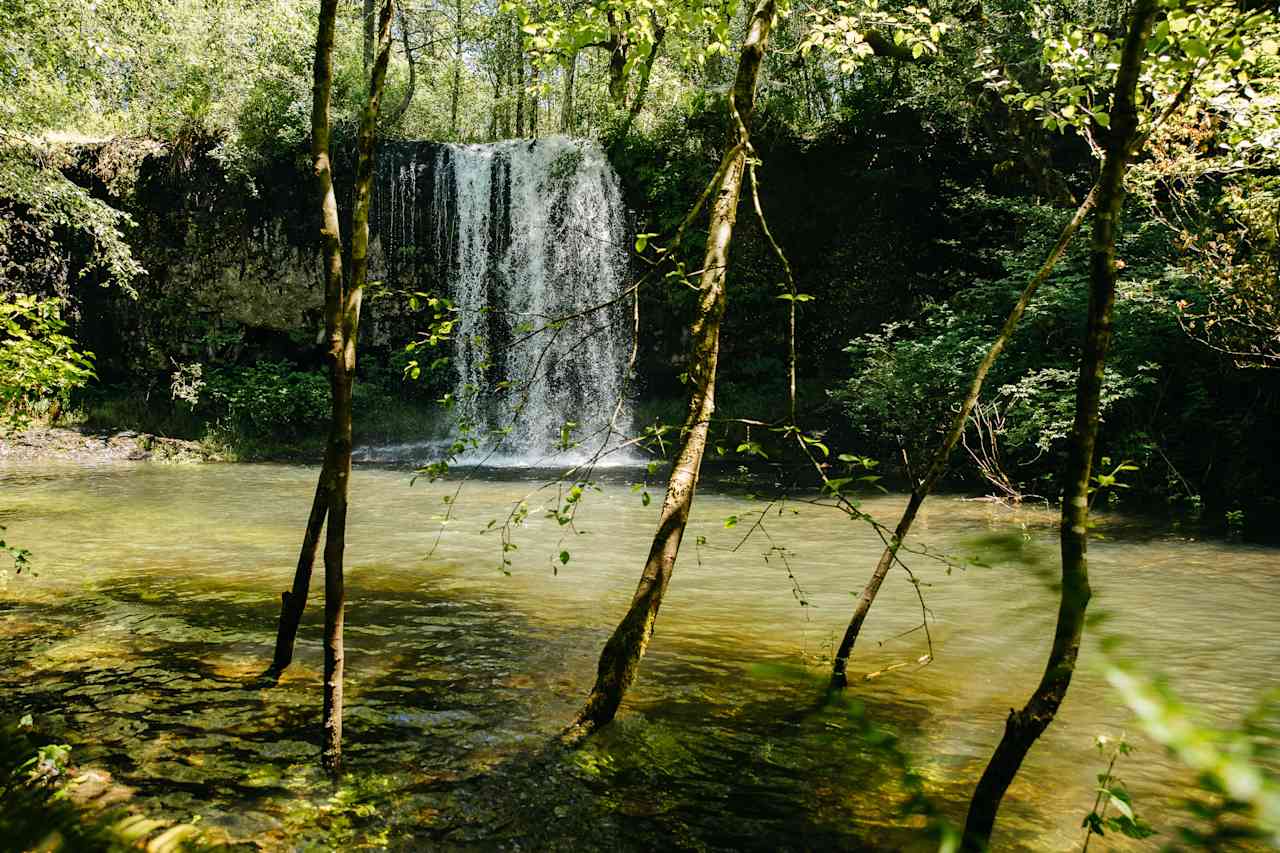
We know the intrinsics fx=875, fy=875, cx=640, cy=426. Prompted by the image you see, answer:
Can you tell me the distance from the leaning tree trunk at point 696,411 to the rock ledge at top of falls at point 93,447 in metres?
15.8

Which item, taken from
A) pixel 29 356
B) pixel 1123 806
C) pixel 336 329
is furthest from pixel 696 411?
pixel 29 356

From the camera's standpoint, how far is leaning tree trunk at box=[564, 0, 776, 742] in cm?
391

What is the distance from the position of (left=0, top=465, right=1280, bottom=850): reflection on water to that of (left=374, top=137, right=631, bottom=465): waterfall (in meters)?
A: 10.3

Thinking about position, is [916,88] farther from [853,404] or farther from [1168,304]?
[1168,304]

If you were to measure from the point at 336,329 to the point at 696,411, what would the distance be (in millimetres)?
1746

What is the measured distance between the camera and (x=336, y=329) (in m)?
4.14

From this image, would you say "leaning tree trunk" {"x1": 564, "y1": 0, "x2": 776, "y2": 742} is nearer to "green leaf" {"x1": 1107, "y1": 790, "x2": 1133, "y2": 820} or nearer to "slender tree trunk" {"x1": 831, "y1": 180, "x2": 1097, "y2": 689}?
"slender tree trunk" {"x1": 831, "y1": 180, "x2": 1097, "y2": 689}

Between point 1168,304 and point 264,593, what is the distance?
10.7 meters

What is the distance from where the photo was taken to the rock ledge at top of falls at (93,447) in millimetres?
16359

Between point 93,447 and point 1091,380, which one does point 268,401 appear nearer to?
point 93,447

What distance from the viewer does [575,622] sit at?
646 cm

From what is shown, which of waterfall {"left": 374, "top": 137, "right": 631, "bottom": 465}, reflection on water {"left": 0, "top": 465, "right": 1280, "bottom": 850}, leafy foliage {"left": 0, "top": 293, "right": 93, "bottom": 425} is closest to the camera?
reflection on water {"left": 0, "top": 465, "right": 1280, "bottom": 850}

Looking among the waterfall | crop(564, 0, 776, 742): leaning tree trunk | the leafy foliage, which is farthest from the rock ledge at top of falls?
crop(564, 0, 776, 742): leaning tree trunk

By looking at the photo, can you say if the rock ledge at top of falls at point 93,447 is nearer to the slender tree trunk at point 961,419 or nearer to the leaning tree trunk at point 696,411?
the leaning tree trunk at point 696,411
